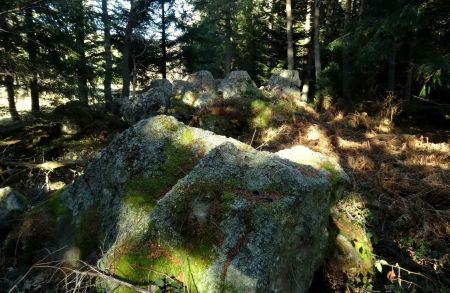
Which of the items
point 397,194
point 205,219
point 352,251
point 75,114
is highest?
point 75,114

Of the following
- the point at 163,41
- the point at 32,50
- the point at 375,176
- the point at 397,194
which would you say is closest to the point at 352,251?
the point at 397,194

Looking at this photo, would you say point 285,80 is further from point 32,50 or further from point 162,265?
point 162,265

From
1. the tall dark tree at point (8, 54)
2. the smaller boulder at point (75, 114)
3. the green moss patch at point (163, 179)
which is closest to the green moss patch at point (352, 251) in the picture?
the green moss patch at point (163, 179)

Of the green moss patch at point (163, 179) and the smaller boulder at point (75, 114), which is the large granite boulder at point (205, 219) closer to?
the green moss patch at point (163, 179)

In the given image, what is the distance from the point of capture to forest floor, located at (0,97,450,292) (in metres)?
4.68

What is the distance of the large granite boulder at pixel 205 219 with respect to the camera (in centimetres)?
264

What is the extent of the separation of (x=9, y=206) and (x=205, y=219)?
372cm

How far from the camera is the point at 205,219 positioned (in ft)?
9.36

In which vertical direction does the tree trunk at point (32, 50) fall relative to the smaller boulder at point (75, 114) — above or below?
above

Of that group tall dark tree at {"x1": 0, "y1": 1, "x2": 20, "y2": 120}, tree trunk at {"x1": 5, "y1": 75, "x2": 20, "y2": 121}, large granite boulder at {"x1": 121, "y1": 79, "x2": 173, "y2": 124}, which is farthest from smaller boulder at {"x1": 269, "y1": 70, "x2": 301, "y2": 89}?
tree trunk at {"x1": 5, "y1": 75, "x2": 20, "y2": 121}

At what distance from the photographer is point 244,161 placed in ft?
11.2

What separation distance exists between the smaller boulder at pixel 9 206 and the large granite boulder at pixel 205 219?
1.18m

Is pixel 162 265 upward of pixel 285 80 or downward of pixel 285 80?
downward

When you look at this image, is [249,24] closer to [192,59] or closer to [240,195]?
[192,59]
